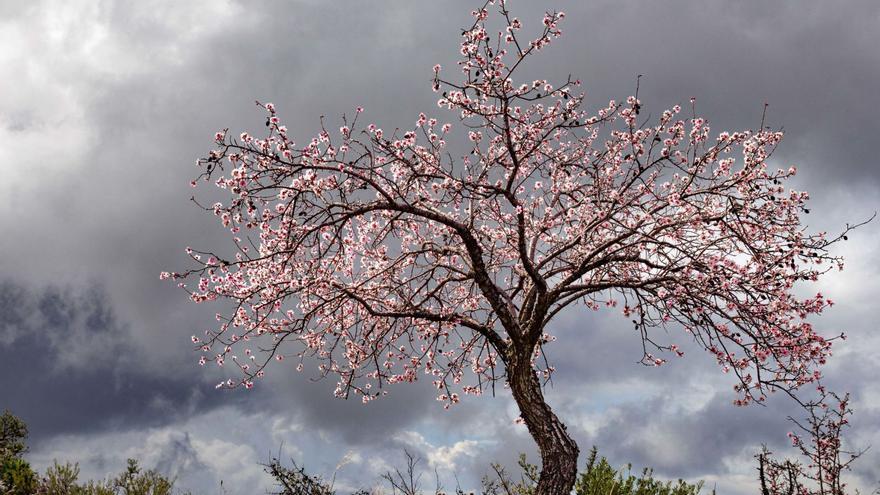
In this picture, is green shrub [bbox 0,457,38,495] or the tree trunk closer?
green shrub [bbox 0,457,38,495]

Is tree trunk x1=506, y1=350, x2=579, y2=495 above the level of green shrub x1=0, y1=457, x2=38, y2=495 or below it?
above

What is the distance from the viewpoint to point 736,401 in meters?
11.8

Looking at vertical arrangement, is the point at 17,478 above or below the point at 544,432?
below

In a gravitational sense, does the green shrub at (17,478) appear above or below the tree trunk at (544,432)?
below

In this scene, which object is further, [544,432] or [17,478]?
[544,432]

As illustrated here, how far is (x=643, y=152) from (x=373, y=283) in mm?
5372

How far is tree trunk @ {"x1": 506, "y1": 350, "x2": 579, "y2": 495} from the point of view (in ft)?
36.9

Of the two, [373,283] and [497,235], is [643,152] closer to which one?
[497,235]

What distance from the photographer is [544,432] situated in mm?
11641

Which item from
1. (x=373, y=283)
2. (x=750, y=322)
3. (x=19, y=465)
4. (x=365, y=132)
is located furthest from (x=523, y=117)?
(x=19, y=465)

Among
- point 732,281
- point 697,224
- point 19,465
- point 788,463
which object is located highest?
point 697,224

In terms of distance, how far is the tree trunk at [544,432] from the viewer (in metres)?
11.2

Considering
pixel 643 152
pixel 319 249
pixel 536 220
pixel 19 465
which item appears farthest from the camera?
pixel 536 220

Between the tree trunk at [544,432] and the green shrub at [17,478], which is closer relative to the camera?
the green shrub at [17,478]
